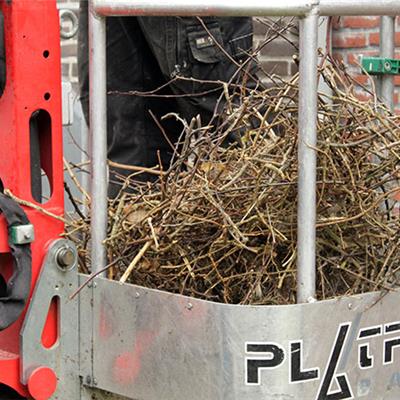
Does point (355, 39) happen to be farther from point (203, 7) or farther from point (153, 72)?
point (203, 7)

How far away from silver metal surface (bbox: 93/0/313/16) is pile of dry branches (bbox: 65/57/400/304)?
26 cm

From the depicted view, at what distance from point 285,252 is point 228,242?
0.38 ft

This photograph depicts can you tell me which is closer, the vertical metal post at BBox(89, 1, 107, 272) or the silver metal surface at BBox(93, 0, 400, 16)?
the silver metal surface at BBox(93, 0, 400, 16)

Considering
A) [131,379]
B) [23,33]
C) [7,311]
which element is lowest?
[131,379]

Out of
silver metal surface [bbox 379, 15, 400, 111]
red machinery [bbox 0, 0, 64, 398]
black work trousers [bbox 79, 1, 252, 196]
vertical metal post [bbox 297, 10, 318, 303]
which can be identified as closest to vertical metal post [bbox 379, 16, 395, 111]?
silver metal surface [bbox 379, 15, 400, 111]

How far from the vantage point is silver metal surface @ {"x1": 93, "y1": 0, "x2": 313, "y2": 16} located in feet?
6.15

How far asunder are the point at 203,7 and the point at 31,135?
0.41m

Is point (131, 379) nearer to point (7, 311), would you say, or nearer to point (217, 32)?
point (7, 311)

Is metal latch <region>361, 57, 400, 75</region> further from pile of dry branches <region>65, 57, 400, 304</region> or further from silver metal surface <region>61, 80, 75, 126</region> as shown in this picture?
silver metal surface <region>61, 80, 75, 126</region>

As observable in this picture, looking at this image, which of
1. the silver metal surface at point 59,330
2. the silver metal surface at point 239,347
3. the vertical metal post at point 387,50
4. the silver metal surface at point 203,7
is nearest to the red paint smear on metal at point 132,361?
the silver metal surface at point 239,347

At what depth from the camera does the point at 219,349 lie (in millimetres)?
1891

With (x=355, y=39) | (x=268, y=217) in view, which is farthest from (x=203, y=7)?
(x=355, y=39)

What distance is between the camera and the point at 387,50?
2754 millimetres

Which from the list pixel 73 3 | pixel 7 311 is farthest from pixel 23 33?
pixel 73 3
